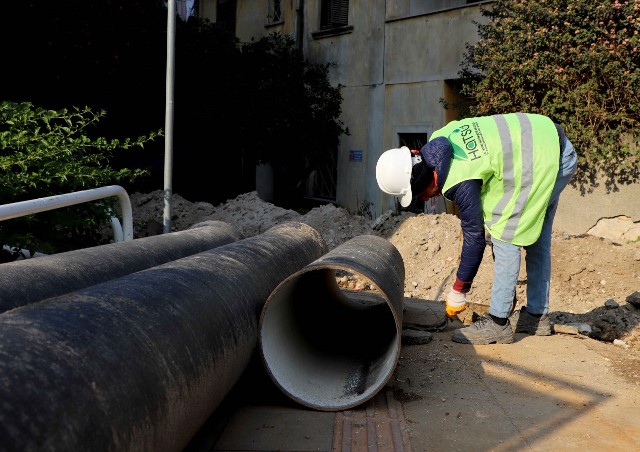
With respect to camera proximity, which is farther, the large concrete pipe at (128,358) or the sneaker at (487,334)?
the sneaker at (487,334)

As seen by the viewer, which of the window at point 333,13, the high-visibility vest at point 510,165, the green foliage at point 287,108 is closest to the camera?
the high-visibility vest at point 510,165

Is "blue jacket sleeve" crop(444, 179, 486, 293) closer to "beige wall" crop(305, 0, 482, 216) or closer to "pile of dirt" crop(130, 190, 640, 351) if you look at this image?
"pile of dirt" crop(130, 190, 640, 351)

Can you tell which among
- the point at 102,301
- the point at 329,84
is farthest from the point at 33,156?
the point at 329,84

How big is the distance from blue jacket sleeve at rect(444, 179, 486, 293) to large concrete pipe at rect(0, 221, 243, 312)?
1.88 meters

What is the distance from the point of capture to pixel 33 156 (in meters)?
5.50

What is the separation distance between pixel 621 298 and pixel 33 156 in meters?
5.91

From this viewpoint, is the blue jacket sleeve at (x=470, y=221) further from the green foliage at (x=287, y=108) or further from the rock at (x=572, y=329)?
the green foliage at (x=287, y=108)

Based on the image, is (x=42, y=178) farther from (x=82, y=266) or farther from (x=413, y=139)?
(x=413, y=139)

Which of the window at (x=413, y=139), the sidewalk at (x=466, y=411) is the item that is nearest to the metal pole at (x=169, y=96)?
the sidewalk at (x=466, y=411)

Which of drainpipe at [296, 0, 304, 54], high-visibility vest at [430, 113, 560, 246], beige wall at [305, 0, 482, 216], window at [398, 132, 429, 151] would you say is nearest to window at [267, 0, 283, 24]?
drainpipe at [296, 0, 304, 54]

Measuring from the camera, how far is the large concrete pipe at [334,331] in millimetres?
3629

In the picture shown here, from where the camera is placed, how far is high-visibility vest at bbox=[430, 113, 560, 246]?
178 inches

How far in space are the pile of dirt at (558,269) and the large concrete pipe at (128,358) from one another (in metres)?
3.30

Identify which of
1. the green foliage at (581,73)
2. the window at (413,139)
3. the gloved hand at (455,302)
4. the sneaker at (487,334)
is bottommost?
the sneaker at (487,334)
